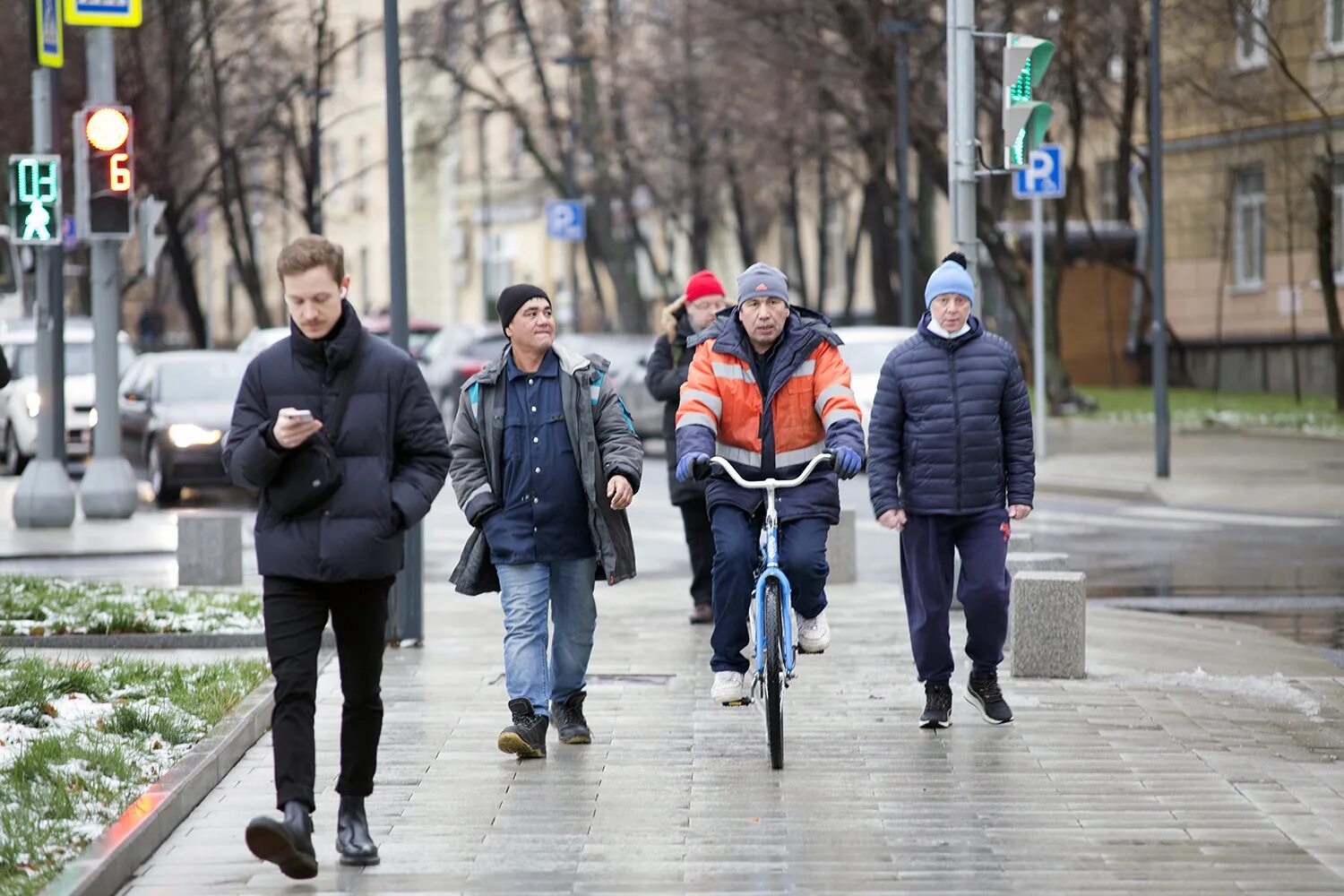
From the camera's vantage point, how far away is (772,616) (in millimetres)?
7988

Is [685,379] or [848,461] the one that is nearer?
[848,461]

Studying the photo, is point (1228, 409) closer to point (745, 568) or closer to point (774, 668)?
point (745, 568)

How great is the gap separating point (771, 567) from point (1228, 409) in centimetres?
2654

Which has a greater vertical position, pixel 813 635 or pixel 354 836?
pixel 813 635

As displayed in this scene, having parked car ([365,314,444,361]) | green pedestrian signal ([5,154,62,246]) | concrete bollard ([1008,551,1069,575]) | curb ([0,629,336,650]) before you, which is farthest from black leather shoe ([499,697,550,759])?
parked car ([365,314,444,361])

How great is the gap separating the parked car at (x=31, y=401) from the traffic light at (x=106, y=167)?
7.02m

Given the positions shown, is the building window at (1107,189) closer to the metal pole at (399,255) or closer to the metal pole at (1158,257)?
the metal pole at (1158,257)

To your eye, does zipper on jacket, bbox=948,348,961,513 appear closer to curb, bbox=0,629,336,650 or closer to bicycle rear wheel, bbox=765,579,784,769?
bicycle rear wheel, bbox=765,579,784,769

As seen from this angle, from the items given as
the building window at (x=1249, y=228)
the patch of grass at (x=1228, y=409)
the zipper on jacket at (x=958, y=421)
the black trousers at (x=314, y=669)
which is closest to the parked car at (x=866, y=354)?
the patch of grass at (x=1228, y=409)

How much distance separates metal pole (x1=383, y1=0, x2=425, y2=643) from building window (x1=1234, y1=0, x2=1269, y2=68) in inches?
A: 827

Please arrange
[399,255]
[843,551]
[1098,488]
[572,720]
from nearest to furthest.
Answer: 1. [572,720]
2. [399,255]
3. [843,551]
4. [1098,488]

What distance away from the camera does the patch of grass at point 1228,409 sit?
29875 mm

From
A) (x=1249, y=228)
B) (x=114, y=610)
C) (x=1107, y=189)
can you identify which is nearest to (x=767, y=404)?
(x=114, y=610)

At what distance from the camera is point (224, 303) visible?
286 ft
